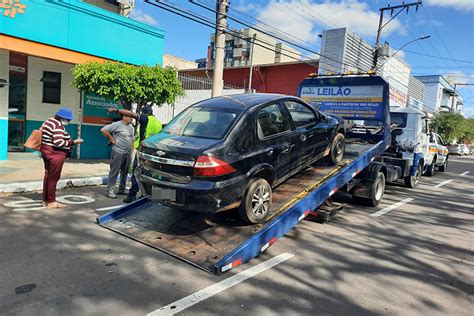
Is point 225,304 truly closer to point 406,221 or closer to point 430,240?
point 430,240

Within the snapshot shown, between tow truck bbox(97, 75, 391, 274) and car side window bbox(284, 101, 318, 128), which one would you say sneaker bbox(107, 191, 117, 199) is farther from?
car side window bbox(284, 101, 318, 128)

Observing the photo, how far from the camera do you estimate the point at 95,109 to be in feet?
39.3

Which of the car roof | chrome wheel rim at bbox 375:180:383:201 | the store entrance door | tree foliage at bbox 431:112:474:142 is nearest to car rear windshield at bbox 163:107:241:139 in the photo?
the car roof

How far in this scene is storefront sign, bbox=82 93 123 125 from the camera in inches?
463

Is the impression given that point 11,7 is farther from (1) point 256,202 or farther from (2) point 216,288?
(2) point 216,288

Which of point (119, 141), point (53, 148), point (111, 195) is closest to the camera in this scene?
point (53, 148)

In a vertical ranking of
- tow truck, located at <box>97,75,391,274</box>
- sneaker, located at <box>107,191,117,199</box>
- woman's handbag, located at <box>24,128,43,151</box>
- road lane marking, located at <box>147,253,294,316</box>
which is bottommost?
road lane marking, located at <box>147,253,294,316</box>

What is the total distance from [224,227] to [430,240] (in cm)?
355

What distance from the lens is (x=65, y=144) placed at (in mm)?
6203

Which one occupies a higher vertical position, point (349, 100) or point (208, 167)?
point (349, 100)

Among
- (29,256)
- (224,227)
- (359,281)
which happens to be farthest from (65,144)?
(359,281)

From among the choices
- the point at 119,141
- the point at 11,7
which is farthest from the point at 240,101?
the point at 11,7

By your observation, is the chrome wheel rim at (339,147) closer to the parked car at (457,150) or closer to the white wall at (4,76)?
the white wall at (4,76)

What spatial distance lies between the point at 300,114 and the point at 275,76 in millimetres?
21716
